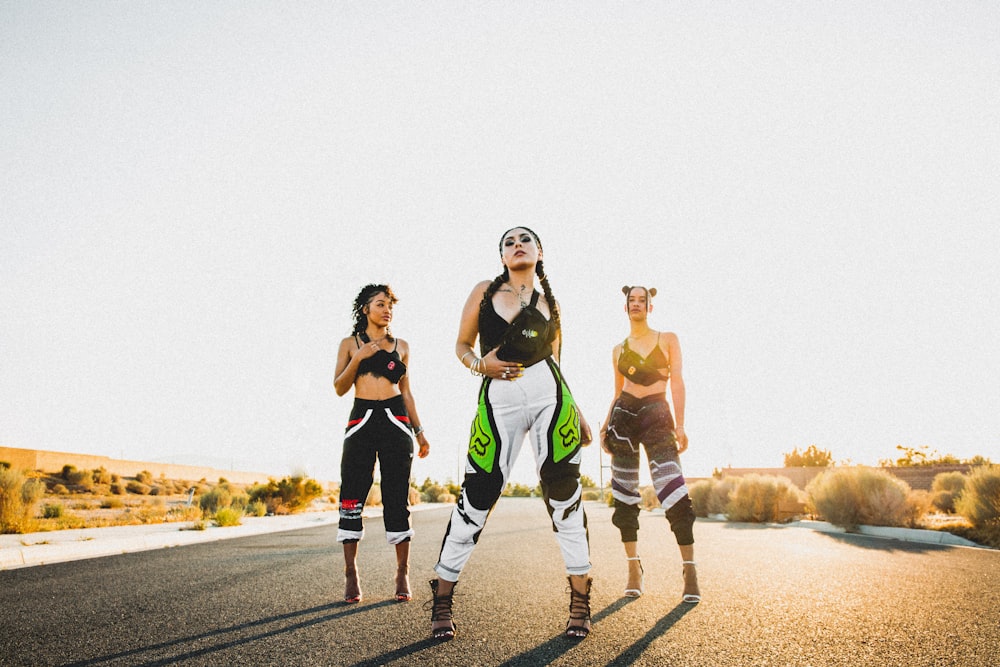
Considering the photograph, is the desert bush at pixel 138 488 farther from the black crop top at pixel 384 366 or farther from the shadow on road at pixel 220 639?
the shadow on road at pixel 220 639

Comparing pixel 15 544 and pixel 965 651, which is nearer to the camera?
pixel 965 651

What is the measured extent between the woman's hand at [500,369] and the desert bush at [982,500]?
9632mm

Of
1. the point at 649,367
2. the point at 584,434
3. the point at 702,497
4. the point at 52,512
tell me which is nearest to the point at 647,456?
the point at 649,367

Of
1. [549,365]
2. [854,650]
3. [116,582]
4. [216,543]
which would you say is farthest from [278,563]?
[854,650]

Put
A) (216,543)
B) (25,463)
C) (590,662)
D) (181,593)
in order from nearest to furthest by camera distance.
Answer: (590,662), (181,593), (216,543), (25,463)

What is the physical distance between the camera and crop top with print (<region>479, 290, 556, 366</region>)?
128 inches

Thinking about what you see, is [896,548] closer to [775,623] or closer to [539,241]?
[775,623]

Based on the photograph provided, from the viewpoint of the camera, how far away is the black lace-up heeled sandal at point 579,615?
9.87 ft

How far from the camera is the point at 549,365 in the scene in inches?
131

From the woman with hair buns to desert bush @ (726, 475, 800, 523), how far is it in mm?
11939

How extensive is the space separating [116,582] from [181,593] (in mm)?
1090

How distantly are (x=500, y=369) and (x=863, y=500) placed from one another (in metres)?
11.5

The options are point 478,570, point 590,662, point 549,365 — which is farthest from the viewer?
point 478,570

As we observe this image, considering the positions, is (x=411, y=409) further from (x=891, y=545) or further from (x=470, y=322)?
(x=891, y=545)
